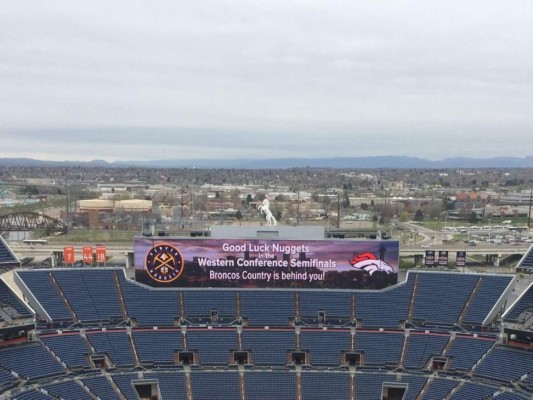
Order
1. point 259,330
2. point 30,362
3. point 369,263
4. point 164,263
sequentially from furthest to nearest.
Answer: point 369,263 < point 164,263 < point 259,330 < point 30,362

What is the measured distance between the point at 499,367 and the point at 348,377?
46.0 feet

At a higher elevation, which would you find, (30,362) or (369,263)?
(369,263)

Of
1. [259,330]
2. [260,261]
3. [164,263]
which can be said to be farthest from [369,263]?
[164,263]

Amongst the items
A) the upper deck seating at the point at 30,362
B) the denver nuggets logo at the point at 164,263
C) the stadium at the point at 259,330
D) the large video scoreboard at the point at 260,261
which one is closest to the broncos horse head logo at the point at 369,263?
the large video scoreboard at the point at 260,261

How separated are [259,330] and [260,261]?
7.41 metres

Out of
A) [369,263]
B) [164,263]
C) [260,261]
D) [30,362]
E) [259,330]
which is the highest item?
[260,261]

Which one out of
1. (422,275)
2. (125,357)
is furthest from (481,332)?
(125,357)

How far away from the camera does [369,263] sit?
189ft

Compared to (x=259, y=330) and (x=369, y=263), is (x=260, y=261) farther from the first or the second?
(x=369, y=263)

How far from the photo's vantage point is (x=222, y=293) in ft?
191

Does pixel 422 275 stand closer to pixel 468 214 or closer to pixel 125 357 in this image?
pixel 125 357

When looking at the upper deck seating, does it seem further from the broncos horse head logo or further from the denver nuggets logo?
the broncos horse head logo

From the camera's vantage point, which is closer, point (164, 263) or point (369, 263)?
point (164, 263)

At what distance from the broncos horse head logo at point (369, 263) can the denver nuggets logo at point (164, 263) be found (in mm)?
19142
